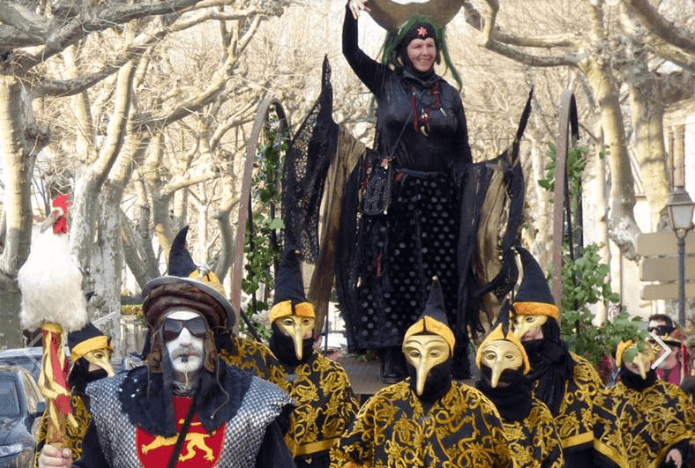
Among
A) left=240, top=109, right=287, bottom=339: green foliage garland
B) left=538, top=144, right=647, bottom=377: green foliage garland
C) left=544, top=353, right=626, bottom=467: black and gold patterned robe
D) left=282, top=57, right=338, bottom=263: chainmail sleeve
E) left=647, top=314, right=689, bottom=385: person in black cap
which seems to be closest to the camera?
left=544, top=353, right=626, bottom=467: black and gold patterned robe

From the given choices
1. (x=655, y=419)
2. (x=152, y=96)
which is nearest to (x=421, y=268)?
(x=655, y=419)

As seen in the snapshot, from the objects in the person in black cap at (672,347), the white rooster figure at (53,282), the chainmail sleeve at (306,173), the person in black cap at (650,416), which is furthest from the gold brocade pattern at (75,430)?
the person in black cap at (672,347)

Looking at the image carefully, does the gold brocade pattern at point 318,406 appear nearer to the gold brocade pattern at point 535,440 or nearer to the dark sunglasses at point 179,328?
the gold brocade pattern at point 535,440

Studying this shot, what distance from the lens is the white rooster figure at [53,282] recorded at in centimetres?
676

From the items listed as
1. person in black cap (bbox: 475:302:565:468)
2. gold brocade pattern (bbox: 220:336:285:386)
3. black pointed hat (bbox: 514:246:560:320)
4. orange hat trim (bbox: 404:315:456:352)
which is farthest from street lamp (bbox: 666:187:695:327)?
orange hat trim (bbox: 404:315:456:352)

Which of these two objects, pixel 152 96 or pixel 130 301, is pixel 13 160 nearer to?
pixel 152 96

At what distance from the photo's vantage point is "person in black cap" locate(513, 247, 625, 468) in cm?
827

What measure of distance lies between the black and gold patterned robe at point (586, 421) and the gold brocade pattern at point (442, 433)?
1.38 metres

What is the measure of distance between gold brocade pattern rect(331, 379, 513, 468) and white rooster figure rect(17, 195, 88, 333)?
1.47 metres

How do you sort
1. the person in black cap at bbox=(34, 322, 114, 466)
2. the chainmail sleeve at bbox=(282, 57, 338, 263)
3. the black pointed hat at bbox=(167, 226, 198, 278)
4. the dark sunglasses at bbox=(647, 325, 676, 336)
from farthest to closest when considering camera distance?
the dark sunglasses at bbox=(647, 325, 676, 336) < the chainmail sleeve at bbox=(282, 57, 338, 263) < the person in black cap at bbox=(34, 322, 114, 466) < the black pointed hat at bbox=(167, 226, 198, 278)

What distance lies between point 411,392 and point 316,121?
279cm

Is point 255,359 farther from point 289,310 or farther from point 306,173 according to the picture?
point 306,173

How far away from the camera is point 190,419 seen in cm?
576

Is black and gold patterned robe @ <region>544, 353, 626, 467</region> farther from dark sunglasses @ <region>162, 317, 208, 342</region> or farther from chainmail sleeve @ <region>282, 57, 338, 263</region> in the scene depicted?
dark sunglasses @ <region>162, 317, 208, 342</region>
